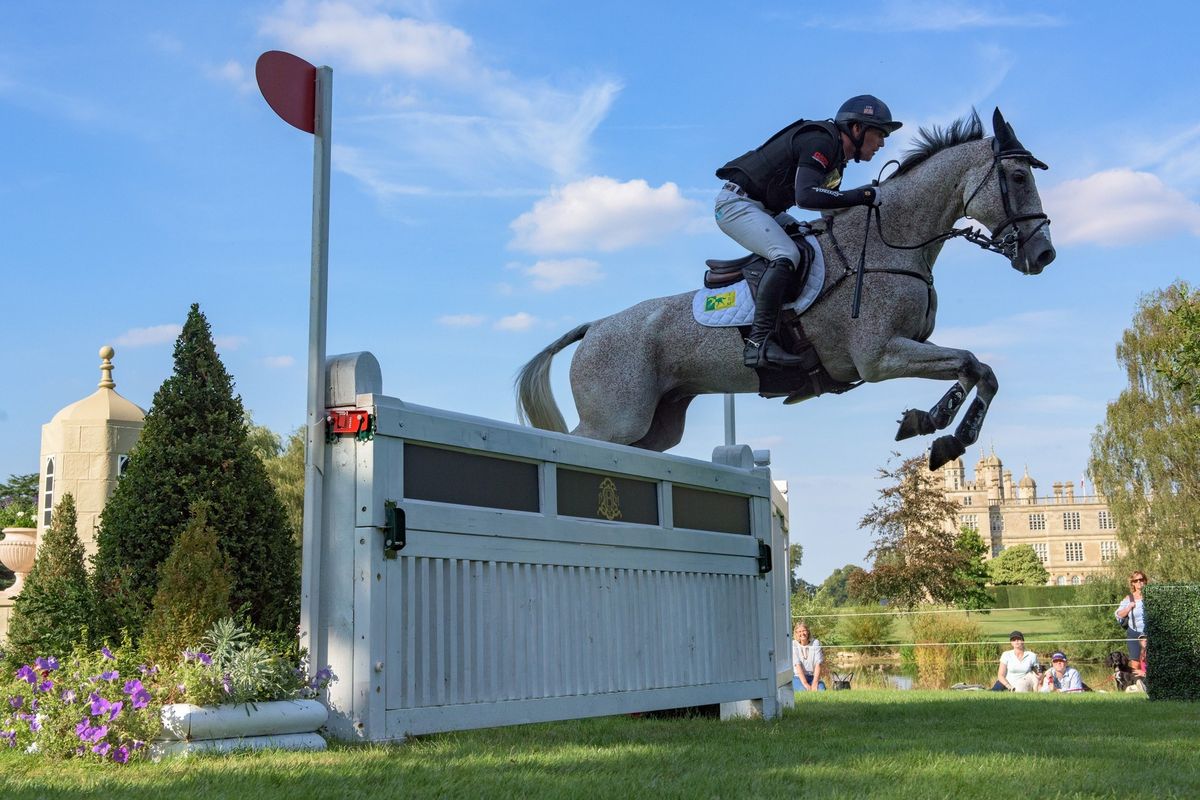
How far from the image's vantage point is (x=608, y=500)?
16.3 ft

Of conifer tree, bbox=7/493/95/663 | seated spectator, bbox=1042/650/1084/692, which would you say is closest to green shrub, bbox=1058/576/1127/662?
A: seated spectator, bbox=1042/650/1084/692

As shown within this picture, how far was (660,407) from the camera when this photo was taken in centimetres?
625

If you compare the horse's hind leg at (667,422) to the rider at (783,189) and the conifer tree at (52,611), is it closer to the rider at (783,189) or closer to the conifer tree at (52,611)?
the rider at (783,189)

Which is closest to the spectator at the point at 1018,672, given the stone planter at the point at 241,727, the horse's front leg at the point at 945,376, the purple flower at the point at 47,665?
the horse's front leg at the point at 945,376

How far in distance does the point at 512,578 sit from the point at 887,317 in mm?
2213

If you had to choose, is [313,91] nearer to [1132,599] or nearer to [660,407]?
[660,407]

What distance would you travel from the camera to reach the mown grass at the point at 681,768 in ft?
9.11

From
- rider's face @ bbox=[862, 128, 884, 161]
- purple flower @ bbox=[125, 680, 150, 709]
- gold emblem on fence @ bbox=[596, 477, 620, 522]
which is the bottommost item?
purple flower @ bbox=[125, 680, 150, 709]

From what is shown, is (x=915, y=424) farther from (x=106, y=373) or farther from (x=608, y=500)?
(x=106, y=373)

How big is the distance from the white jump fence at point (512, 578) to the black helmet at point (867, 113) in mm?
1826

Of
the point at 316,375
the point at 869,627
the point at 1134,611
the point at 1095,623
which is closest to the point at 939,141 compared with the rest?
the point at 316,375

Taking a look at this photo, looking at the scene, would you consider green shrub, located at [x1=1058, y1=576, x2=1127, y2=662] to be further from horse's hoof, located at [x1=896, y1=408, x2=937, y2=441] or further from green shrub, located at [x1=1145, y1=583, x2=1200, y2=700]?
horse's hoof, located at [x1=896, y1=408, x2=937, y2=441]

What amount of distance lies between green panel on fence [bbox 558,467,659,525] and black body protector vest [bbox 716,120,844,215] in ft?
5.16

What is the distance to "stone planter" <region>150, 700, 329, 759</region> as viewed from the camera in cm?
334
